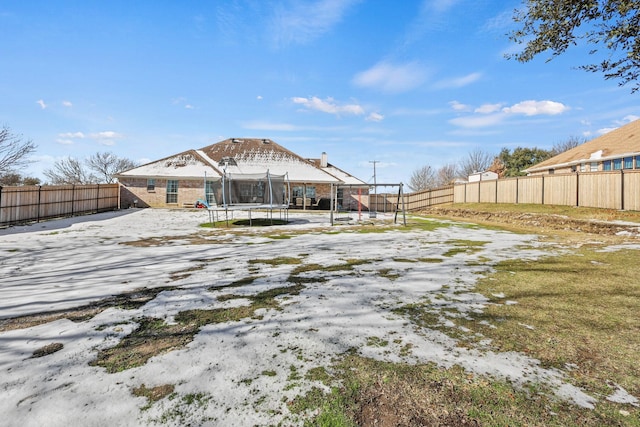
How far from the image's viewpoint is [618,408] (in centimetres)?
165

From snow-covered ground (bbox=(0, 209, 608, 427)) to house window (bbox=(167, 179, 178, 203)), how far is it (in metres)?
17.9

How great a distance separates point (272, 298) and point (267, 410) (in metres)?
1.85

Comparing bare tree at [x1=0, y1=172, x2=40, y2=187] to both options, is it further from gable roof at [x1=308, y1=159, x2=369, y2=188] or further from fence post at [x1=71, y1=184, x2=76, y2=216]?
gable roof at [x1=308, y1=159, x2=369, y2=188]

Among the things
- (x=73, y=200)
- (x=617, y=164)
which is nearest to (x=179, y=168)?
(x=73, y=200)

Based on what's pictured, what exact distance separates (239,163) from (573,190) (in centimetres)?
2213

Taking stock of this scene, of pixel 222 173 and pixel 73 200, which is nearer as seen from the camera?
pixel 73 200

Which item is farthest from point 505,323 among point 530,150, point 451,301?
point 530,150

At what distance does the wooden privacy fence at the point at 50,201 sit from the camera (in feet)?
39.9

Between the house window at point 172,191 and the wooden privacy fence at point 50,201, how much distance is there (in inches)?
139

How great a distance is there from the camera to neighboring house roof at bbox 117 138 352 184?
2261cm

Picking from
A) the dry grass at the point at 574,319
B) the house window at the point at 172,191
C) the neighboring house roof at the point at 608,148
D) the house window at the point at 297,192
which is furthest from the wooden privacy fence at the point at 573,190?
the house window at the point at 172,191

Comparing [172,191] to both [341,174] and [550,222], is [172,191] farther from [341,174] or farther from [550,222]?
[550,222]

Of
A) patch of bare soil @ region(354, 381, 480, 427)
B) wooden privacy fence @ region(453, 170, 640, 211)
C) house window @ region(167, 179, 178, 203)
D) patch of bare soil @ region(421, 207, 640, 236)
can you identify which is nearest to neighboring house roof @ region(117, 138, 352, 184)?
house window @ region(167, 179, 178, 203)

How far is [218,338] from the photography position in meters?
2.48
